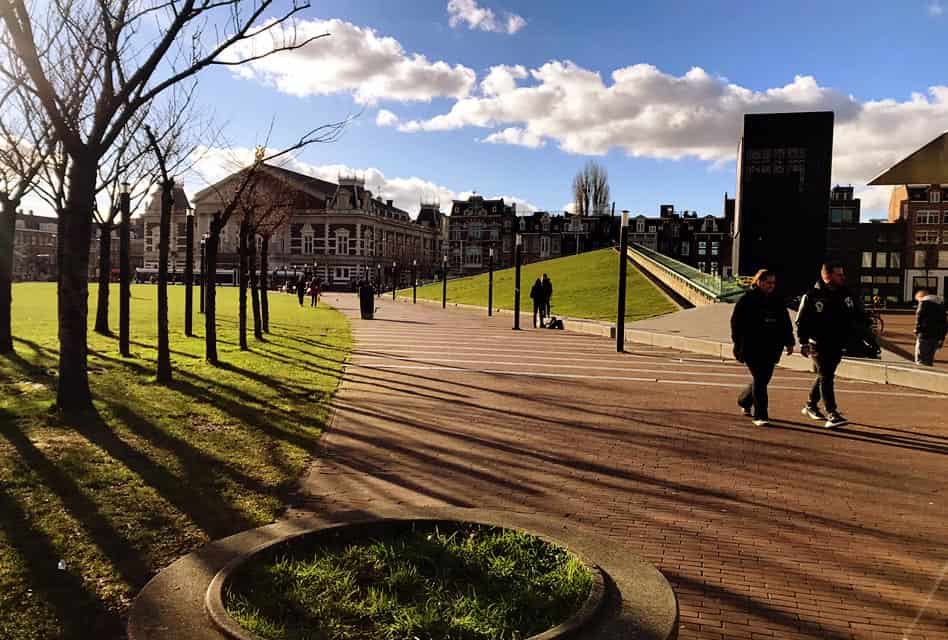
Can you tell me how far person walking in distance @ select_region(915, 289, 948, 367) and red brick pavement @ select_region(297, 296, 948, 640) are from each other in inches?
99.8

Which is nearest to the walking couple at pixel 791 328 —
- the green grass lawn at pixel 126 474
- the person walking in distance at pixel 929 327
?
the green grass lawn at pixel 126 474

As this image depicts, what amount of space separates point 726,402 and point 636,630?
24.3 ft

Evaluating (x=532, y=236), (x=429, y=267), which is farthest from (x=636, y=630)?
(x=429, y=267)

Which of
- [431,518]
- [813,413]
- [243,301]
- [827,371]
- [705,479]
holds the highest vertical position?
[243,301]

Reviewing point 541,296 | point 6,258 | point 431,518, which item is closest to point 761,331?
point 431,518

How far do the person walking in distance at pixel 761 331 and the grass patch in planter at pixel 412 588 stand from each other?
5.12m

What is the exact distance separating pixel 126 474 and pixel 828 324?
24.2 ft

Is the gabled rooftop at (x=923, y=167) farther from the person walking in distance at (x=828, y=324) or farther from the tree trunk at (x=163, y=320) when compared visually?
the tree trunk at (x=163, y=320)

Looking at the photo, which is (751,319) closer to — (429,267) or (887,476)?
(887,476)

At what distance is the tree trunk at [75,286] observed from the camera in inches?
301

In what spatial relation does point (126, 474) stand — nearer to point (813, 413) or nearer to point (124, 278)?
point (813, 413)

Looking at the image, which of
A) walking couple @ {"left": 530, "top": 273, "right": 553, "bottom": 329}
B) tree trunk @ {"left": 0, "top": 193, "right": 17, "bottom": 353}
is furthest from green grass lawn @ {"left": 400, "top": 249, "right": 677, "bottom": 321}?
tree trunk @ {"left": 0, "top": 193, "right": 17, "bottom": 353}

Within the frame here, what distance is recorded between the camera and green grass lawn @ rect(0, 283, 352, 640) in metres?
3.62

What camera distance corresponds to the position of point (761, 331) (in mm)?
7832
